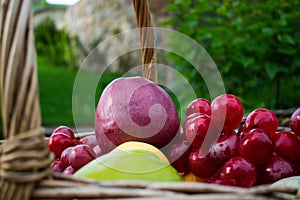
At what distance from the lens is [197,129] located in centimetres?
69

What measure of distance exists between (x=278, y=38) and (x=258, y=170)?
3.76 ft

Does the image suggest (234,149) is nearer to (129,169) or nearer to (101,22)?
(129,169)

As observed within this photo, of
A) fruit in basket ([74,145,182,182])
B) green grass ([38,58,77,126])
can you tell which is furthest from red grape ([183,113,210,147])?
green grass ([38,58,77,126])

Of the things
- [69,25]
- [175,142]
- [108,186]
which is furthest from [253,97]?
[69,25]

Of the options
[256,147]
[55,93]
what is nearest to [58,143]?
[256,147]

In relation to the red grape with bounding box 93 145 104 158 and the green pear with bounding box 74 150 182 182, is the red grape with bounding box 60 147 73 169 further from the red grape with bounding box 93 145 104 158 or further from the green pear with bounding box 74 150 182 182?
the green pear with bounding box 74 150 182 182

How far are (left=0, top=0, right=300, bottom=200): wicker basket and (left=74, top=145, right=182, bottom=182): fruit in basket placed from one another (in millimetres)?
88

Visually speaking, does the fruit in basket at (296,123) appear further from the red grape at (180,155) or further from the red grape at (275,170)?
the red grape at (180,155)

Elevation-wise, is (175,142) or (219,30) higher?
(219,30)

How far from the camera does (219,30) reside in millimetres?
1810

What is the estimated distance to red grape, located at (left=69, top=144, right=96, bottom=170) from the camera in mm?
705

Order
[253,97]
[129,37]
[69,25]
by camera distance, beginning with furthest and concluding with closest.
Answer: [69,25] < [129,37] < [253,97]

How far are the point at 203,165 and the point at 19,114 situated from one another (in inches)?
13.0

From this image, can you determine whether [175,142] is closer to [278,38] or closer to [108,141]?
[108,141]
